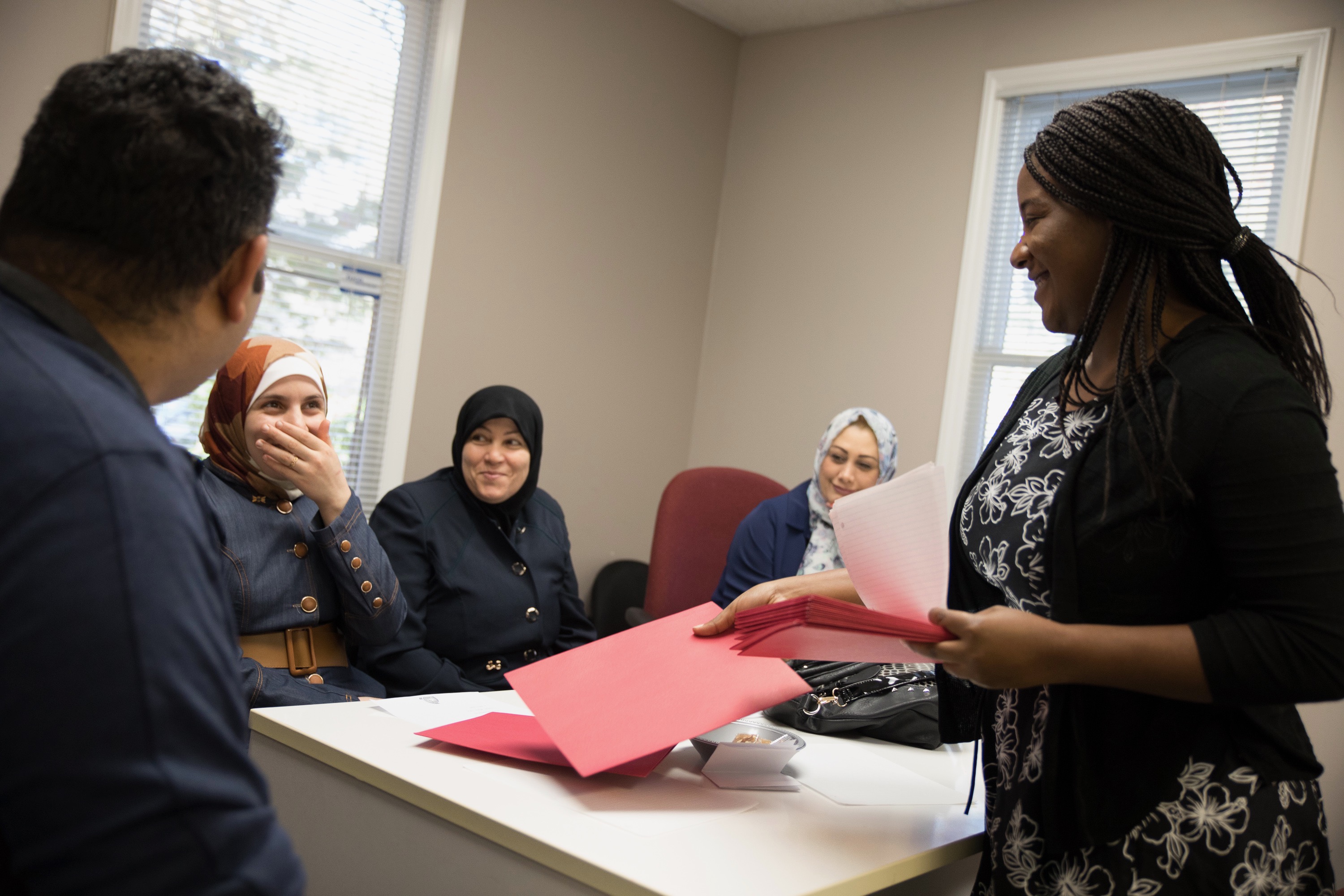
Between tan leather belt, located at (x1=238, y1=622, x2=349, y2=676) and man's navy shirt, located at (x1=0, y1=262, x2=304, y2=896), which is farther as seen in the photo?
tan leather belt, located at (x1=238, y1=622, x2=349, y2=676)

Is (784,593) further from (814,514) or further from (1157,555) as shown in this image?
(814,514)

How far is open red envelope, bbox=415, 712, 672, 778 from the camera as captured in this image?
1.21 meters

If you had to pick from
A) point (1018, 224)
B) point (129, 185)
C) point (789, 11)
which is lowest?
point (129, 185)

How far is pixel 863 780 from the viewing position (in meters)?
1.36

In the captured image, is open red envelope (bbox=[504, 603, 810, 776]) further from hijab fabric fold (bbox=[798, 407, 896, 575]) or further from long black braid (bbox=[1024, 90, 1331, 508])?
hijab fabric fold (bbox=[798, 407, 896, 575])

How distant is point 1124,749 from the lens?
3.14 feet

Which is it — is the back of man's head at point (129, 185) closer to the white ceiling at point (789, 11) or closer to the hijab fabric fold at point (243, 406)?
the hijab fabric fold at point (243, 406)

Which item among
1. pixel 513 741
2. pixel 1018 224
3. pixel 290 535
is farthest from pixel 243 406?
pixel 1018 224

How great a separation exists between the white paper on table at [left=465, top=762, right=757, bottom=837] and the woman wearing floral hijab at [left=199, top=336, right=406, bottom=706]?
0.75 metres

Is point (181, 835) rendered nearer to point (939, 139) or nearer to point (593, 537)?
point (593, 537)

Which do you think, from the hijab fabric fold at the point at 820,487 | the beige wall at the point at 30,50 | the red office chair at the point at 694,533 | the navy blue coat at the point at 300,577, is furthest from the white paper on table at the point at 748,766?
the beige wall at the point at 30,50

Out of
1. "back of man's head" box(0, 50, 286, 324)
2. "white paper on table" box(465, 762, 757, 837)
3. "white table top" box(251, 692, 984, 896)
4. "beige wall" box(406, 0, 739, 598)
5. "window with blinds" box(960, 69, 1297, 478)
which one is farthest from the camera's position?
"beige wall" box(406, 0, 739, 598)

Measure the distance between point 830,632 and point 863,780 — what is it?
1.68 feet

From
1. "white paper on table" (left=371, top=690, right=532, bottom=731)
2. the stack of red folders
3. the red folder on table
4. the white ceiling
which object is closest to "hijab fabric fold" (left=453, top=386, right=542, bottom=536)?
"white paper on table" (left=371, top=690, right=532, bottom=731)
